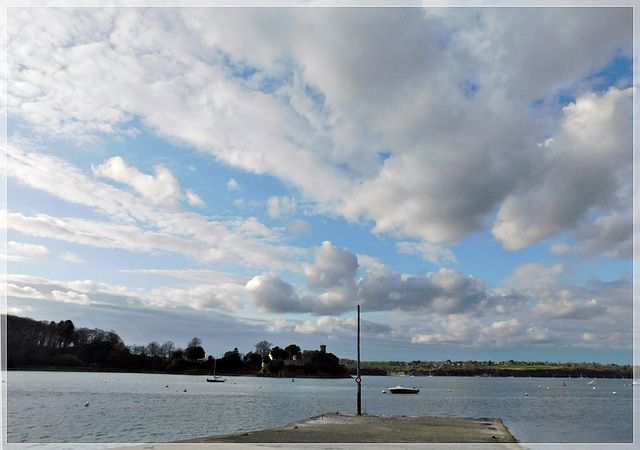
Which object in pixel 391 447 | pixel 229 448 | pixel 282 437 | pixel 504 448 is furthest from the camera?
pixel 282 437

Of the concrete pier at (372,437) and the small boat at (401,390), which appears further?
the small boat at (401,390)

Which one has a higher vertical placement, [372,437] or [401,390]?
[372,437]

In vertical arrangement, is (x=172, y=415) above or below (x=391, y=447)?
below

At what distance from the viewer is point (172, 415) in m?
54.8

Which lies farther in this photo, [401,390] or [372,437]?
[401,390]

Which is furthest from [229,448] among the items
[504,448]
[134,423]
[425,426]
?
[134,423]

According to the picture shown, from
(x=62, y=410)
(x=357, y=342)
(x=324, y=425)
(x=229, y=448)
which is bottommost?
(x=62, y=410)

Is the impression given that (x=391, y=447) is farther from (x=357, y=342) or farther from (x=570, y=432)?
(x=570, y=432)

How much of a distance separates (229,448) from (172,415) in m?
38.0

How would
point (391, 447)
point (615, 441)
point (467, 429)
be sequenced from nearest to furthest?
point (391, 447)
point (467, 429)
point (615, 441)

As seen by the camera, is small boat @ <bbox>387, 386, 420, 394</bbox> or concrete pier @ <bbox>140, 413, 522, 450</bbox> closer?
concrete pier @ <bbox>140, 413, 522, 450</bbox>

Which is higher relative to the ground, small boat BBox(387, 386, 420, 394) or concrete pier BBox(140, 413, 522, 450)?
concrete pier BBox(140, 413, 522, 450)

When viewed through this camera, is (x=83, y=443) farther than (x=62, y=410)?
No

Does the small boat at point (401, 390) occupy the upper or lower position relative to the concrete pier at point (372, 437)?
lower
